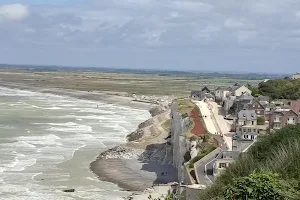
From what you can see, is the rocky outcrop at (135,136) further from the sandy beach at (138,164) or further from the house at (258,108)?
the house at (258,108)

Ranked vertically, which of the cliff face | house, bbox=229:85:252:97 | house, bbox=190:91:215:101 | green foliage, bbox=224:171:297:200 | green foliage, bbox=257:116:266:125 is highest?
green foliage, bbox=224:171:297:200

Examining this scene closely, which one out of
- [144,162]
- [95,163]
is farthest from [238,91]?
[95,163]

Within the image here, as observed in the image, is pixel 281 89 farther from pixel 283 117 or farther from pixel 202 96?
pixel 283 117

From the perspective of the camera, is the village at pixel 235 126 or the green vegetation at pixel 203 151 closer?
the village at pixel 235 126

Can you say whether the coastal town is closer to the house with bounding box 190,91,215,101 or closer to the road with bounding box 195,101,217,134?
the road with bounding box 195,101,217,134

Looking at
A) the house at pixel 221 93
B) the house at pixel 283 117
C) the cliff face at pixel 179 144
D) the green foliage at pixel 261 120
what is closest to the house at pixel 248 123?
the green foliage at pixel 261 120

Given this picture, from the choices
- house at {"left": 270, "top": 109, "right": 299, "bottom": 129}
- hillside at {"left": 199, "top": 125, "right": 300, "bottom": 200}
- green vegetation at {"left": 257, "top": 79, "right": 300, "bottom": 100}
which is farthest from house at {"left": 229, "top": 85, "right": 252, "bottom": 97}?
hillside at {"left": 199, "top": 125, "right": 300, "bottom": 200}

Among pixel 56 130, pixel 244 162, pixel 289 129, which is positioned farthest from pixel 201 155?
pixel 56 130
